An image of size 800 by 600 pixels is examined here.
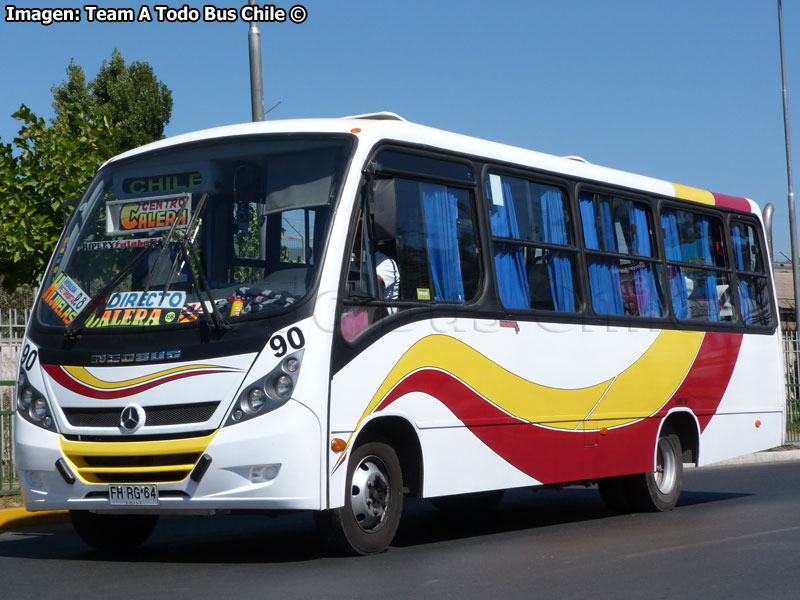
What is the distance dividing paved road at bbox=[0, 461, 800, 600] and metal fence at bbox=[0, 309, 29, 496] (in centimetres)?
153

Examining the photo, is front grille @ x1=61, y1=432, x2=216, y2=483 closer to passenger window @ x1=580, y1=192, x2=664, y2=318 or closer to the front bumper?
the front bumper

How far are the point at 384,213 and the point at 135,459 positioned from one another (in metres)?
Result: 2.34

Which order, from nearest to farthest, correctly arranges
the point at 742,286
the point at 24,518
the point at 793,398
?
the point at 24,518 < the point at 742,286 < the point at 793,398

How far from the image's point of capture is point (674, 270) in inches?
514

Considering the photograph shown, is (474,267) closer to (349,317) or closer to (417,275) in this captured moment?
(417,275)

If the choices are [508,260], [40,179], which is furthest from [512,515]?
[40,179]

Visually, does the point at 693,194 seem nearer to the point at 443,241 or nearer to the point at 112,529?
the point at 443,241

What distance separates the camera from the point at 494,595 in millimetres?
7121

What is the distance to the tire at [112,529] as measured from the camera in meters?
9.49

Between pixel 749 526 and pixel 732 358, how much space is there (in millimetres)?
3353

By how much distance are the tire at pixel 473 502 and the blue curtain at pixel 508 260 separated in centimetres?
273

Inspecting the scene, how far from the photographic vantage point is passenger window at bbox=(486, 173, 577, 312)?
10.5 meters

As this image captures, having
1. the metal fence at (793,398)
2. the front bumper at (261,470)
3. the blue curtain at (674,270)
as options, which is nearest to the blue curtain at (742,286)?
the blue curtain at (674,270)

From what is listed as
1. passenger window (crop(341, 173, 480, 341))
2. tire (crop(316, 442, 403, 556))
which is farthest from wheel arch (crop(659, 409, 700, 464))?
tire (crop(316, 442, 403, 556))
